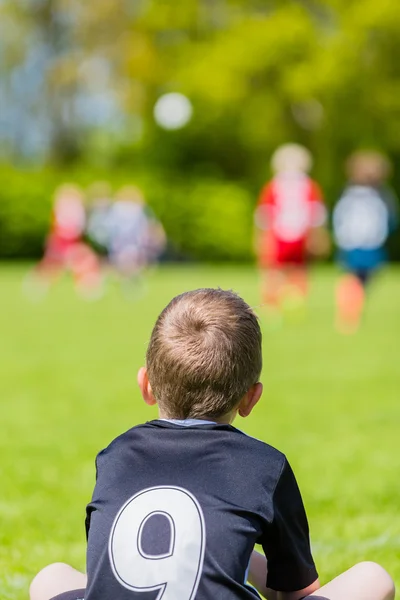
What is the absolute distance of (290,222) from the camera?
520 inches

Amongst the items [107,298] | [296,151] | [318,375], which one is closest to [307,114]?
[107,298]

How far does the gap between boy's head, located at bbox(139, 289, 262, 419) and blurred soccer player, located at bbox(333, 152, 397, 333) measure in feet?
29.5

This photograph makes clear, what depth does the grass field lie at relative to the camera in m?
3.54

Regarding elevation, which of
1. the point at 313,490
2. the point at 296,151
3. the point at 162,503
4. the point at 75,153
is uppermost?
the point at 75,153

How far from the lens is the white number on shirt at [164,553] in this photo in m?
1.99

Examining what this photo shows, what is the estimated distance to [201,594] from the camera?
6.61ft

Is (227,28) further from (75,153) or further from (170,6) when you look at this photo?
(75,153)

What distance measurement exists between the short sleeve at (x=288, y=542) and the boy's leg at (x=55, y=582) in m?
0.49

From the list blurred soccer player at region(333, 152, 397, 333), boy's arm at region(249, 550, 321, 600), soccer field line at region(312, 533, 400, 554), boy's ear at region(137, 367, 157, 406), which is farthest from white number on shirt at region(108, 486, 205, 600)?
blurred soccer player at region(333, 152, 397, 333)

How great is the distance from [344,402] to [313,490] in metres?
2.28

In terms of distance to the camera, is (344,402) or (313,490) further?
(344,402)

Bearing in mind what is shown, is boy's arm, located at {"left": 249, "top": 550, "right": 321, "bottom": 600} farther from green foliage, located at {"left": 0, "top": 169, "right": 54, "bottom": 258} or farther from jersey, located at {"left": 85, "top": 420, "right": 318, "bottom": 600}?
green foliage, located at {"left": 0, "top": 169, "right": 54, "bottom": 258}

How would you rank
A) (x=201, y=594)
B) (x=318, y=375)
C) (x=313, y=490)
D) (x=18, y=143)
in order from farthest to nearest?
(x=18, y=143) < (x=318, y=375) < (x=313, y=490) < (x=201, y=594)

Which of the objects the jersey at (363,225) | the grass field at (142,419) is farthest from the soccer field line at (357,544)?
the jersey at (363,225)
